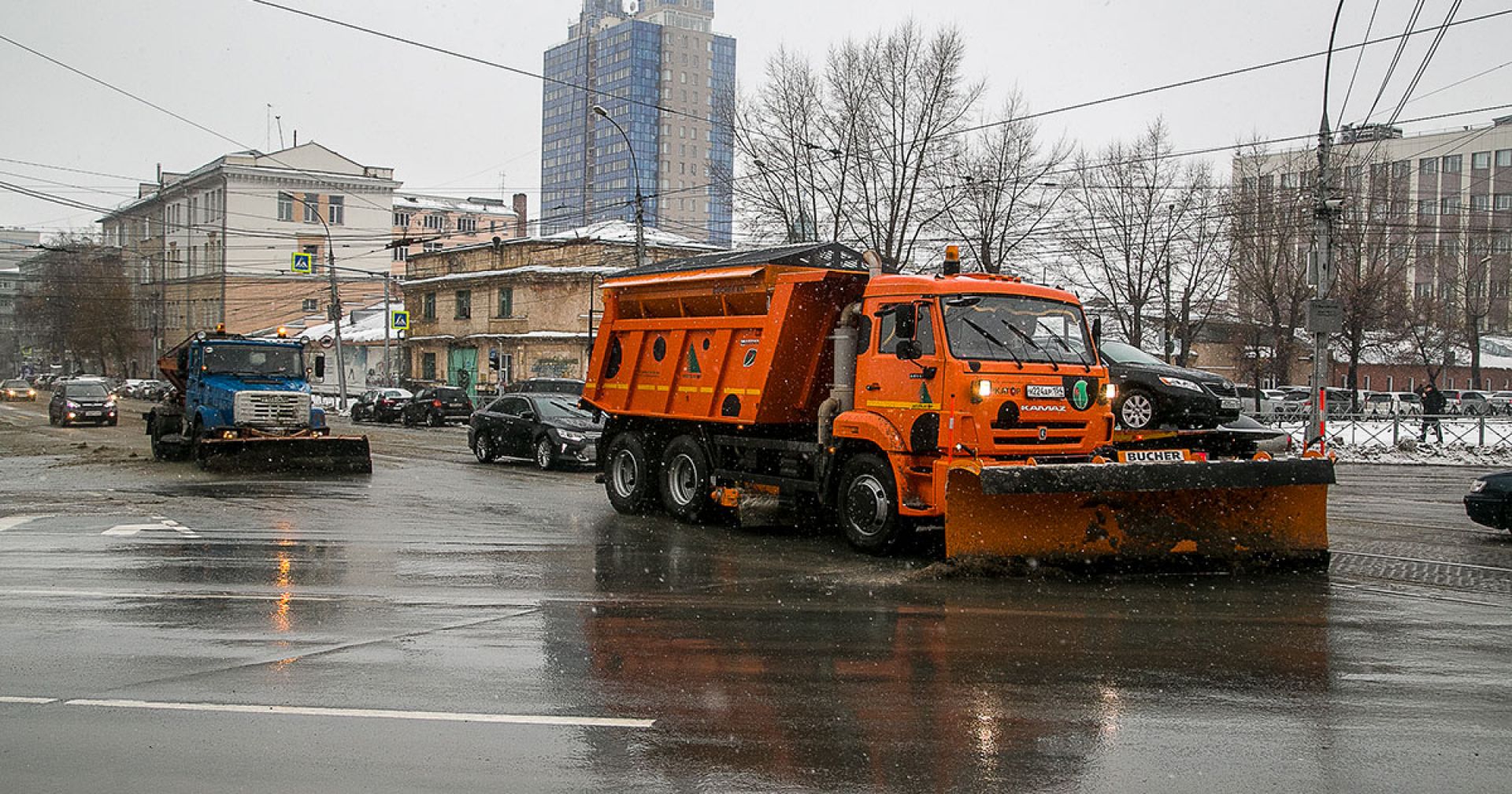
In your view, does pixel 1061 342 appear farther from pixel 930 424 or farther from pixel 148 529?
pixel 148 529

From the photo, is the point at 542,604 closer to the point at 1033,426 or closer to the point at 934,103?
the point at 1033,426

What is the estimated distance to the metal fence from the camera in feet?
105

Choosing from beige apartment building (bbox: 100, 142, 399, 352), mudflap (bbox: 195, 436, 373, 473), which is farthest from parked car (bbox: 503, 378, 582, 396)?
beige apartment building (bbox: 100, 142, 399, 352)

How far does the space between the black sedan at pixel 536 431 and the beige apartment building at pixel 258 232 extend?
5752 centimetres

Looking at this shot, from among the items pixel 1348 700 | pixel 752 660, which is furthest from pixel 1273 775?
pixel 752 660

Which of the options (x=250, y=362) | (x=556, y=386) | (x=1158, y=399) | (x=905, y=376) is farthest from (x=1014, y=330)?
(x=556, y=386)

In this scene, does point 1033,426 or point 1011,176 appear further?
point 1011,176

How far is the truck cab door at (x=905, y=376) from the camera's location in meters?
11.4

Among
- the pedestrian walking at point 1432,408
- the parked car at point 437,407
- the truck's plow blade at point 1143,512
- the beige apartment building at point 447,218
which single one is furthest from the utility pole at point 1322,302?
the beige apartment building at point 447,218

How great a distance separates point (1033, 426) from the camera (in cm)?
1149

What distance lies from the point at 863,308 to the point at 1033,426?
2192 millimetres

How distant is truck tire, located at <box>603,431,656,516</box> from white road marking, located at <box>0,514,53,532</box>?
6.82 meters

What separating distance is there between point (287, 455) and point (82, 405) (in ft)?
78.9

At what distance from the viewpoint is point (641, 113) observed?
16775 cm
